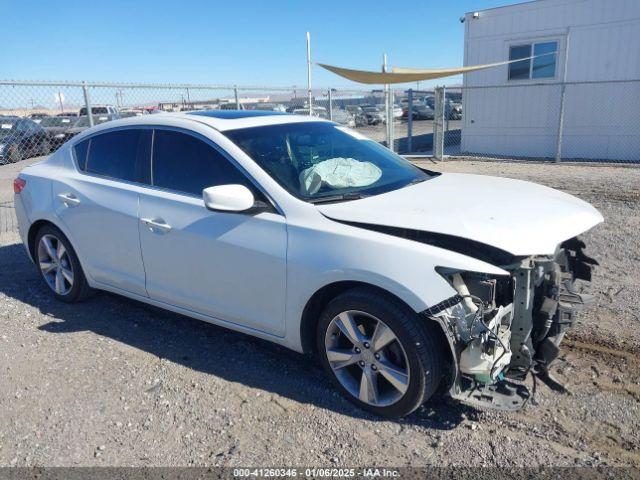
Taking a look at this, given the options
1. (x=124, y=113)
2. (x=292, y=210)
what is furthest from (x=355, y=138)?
(x=124, y=113)

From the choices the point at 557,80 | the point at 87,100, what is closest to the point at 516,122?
the point at 557,80

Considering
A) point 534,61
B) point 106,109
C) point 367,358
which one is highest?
point 534,61

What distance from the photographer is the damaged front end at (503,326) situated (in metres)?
2.67

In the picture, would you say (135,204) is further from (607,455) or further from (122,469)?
(607,455)

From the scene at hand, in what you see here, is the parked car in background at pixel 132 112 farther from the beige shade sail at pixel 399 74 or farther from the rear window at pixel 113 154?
the rear window at pixel 113 154

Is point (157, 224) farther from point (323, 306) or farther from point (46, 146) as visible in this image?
point (46, 146)

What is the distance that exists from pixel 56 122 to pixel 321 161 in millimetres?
Answer: 13781

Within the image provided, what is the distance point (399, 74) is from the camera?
1276 centimetres

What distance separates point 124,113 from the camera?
15539mm

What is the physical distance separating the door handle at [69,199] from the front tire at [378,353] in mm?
2452

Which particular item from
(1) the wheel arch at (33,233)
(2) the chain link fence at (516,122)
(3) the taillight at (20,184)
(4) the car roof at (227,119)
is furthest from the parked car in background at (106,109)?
(4) the car roof at (227,119)

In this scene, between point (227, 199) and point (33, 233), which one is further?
point (33, 233)

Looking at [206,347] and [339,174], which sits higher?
[339,174]

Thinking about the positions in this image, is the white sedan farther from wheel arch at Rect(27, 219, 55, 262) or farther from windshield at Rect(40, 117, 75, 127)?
windshield at Rect(40, 117, 75, 127)
